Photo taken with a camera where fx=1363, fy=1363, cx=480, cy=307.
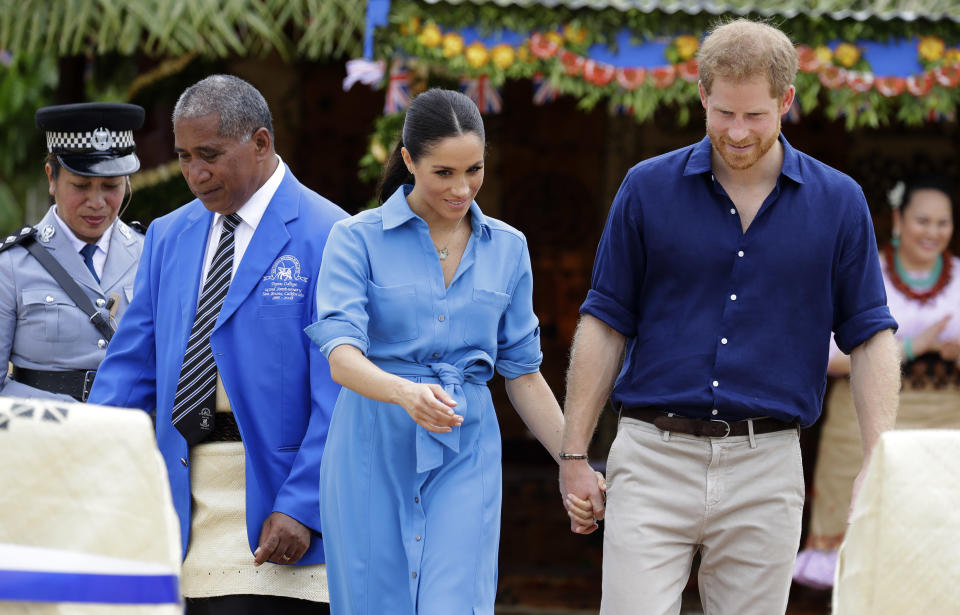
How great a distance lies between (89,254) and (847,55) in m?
3.33

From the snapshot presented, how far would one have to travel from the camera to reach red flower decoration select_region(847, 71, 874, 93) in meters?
5.91

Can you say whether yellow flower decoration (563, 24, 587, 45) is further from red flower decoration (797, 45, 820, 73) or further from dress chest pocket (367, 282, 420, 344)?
dress chest pocket (367, 282, 420, 344)

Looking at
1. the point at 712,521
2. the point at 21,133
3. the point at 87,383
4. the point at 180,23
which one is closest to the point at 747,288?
the point at 712,521

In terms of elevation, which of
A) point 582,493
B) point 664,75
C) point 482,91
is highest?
point 664,75

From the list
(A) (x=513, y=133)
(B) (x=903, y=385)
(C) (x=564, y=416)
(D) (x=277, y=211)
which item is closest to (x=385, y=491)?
(C) (x=564, y=416)

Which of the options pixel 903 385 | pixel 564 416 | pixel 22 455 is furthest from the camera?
pixel 903 385

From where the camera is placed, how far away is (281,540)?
3.98 metres

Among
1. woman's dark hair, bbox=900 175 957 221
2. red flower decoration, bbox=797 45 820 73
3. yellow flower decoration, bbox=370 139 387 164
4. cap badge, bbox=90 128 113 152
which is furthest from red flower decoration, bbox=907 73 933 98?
cap badge, bbox=90 128 113 152

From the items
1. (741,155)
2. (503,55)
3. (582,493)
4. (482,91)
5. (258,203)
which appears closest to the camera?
(741,155)

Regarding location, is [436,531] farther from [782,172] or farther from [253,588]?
[782,172]

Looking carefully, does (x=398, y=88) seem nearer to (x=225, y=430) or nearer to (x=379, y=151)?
(x=379, y=151)

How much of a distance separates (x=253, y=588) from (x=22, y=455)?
5.42ft

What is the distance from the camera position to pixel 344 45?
6.88 meters

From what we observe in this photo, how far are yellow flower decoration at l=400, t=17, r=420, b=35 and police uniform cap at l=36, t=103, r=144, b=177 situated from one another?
1434 millimetres
